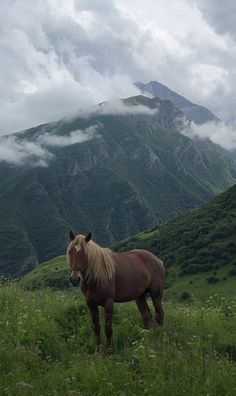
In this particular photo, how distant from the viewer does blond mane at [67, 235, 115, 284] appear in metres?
11.4

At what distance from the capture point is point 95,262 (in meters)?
11.6

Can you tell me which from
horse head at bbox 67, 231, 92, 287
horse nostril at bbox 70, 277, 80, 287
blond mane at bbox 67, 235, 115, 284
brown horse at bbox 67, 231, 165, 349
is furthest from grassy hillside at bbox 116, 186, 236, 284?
horse nostril at bbox 70, 277, 80, 287

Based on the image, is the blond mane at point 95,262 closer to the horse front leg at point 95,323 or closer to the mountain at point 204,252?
the horse front leg at point 95,323

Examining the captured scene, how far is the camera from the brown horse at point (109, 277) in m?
11.3

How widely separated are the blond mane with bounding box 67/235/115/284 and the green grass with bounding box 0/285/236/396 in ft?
5.32

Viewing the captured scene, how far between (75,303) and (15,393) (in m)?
5.65

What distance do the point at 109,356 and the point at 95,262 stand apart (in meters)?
2.32

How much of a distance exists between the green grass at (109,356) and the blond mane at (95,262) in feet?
5.32

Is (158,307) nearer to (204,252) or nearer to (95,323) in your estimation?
(95,323)

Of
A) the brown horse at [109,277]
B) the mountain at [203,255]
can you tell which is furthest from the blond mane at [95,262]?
the mountain at [203,255]

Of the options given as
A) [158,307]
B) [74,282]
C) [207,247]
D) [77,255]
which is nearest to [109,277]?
[77,255]

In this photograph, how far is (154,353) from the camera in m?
10.1

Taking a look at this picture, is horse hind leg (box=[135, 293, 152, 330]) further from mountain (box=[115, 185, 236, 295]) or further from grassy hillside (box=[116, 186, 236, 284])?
grassy hillside (box=[116, 186, 236, 284])

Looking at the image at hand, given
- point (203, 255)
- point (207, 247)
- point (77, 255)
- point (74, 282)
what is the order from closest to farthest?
point (74, 282) < point (77, 255) < point (203, 255) < point (207, 247)
